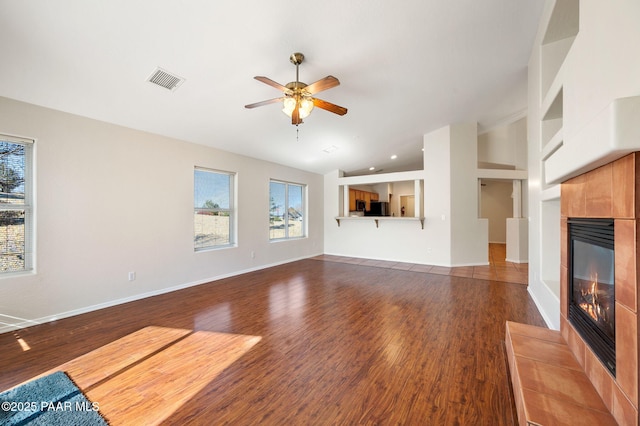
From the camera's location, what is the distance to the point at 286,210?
22.7 ft

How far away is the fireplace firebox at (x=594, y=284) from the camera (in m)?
1.42

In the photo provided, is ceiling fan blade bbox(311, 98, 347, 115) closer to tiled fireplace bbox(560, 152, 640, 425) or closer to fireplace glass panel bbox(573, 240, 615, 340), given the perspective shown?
tiled fireplace bbox(560, 152, 640, 425)

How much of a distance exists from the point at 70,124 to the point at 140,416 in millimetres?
3480

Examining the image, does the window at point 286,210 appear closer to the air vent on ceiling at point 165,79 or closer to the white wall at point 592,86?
the air vent on ceiling at point 165,79

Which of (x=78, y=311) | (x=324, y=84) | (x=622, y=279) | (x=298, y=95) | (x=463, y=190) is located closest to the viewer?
(x=622, y=279)

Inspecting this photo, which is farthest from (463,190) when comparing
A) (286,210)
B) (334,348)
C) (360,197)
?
(334,348)

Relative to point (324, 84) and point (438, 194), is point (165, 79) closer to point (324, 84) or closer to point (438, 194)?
point (324, 84)

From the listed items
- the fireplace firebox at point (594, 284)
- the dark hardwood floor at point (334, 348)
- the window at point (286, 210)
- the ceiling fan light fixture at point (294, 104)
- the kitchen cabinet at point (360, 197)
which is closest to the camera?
the fireplace firebox at point (594, 284)

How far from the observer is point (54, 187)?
3.11m

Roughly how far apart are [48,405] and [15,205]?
8.02ft

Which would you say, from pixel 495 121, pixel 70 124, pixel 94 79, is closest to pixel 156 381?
pixel 94 79

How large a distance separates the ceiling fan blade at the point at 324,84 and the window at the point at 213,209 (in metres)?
3.03

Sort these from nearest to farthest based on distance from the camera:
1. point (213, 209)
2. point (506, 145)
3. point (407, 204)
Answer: point (213, 209) < point (506, 145) < point (407, 204)

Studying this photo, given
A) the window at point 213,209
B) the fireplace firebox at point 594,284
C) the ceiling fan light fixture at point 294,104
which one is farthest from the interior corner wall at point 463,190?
the window at point 213,209
